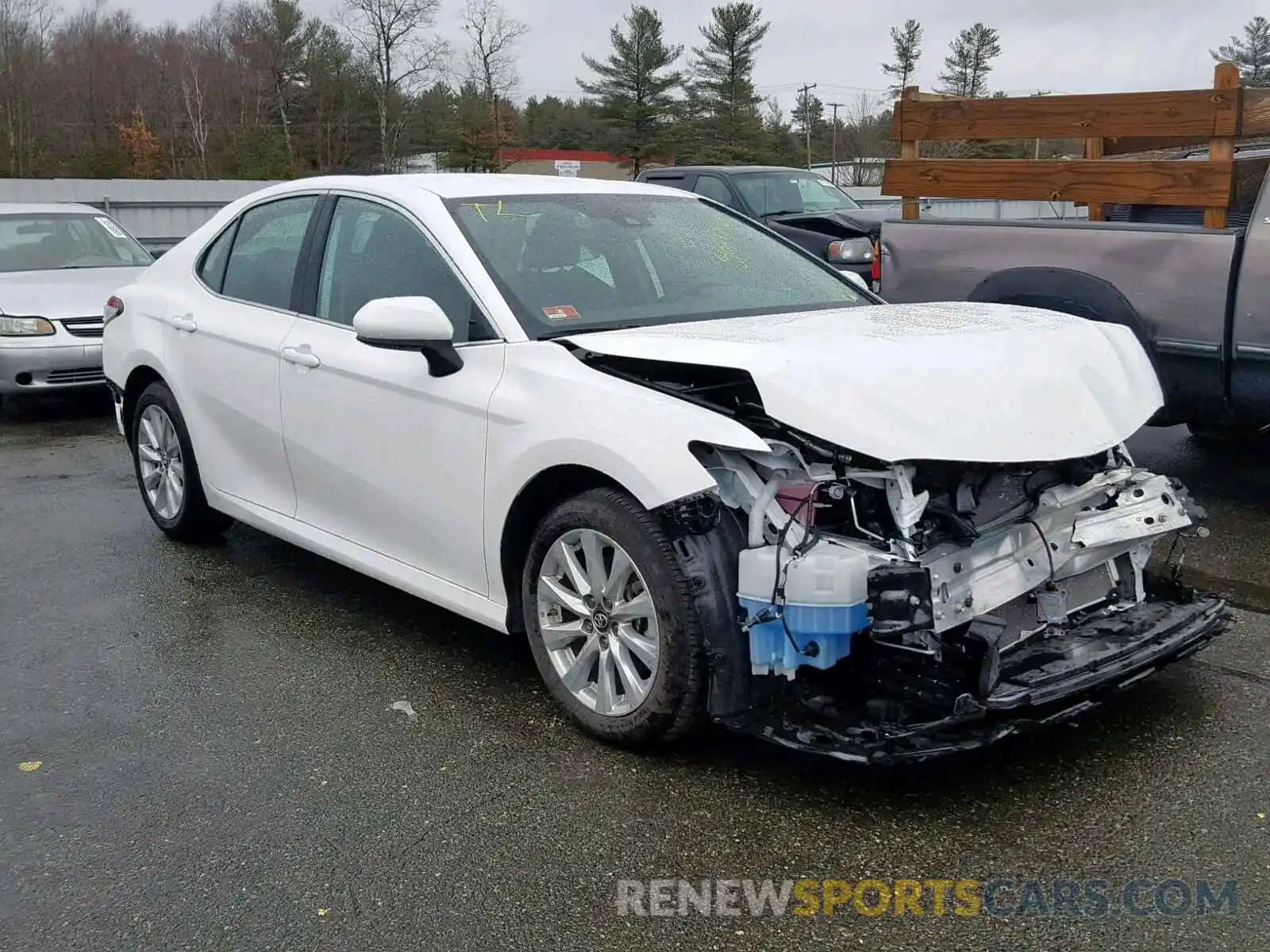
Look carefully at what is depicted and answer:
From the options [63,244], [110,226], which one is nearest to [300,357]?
[63,244]

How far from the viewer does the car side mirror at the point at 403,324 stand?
388 cm

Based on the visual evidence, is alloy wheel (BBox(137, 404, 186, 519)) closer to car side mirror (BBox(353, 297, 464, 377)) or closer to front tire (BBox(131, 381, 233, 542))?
front tire (BBox(131, 381, 233, 542))

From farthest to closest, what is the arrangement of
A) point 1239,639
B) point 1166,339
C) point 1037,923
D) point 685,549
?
1. point 1166,339
2. point 1239,639
3. point 685,549
4. point 1037,923

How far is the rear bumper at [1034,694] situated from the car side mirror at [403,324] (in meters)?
1.51

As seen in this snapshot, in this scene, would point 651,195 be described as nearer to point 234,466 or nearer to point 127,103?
point 234,466

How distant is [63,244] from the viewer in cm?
1075

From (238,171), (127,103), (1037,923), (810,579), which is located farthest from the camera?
(127,103)

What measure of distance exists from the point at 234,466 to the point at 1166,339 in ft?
13.8

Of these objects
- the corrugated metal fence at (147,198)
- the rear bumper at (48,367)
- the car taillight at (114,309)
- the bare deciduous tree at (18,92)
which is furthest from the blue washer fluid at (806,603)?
the bare deciduous tree at (18,92)

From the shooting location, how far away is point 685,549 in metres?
3.41

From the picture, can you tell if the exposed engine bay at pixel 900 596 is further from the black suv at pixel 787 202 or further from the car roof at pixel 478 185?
the black suv at pixel 787 202

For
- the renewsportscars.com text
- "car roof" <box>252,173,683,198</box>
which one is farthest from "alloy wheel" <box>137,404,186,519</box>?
the renewsportscars.com text

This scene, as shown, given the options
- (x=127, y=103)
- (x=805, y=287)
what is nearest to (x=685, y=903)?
(x=805, y=287)

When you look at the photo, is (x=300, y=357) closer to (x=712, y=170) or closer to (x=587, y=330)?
(x=587, y=330)
